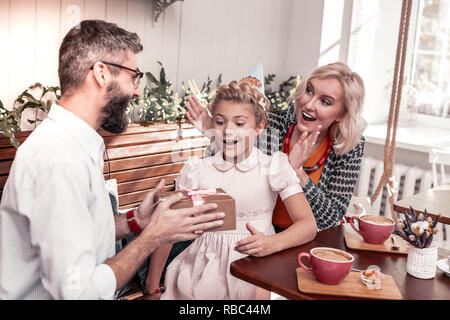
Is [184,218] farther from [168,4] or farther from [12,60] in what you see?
[168,4]

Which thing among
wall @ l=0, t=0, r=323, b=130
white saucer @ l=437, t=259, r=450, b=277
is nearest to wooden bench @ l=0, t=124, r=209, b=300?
wall @ l=0, t=0, r=323, b=130

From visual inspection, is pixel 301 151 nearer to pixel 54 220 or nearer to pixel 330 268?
pixel 330 268

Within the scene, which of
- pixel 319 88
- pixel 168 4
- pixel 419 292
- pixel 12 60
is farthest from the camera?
pixel 168 4

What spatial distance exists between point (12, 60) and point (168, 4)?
1.00 meters

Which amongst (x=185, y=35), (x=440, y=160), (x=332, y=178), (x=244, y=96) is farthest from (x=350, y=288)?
(x=185, y=35)

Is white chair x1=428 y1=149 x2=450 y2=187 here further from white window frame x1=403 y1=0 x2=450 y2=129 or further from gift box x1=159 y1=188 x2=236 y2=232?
gift box x1=159 y1=188 x2=236 y2=232

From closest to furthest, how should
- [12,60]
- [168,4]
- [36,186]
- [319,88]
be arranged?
[36,186]
[319,88]
[12,60]
[168,4]

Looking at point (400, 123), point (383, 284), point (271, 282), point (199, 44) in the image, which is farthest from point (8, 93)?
point (400, 123)

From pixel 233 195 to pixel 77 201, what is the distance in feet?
2.54

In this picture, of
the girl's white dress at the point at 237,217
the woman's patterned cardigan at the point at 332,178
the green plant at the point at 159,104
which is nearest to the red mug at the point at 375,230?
the girl's white dress at the point at 237,217

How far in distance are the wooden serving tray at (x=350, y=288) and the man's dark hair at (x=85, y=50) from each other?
737 millimetres

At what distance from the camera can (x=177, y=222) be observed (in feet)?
4.32

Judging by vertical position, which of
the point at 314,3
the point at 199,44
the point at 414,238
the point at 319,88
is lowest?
the point at 414,238

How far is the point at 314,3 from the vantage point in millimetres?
3889
